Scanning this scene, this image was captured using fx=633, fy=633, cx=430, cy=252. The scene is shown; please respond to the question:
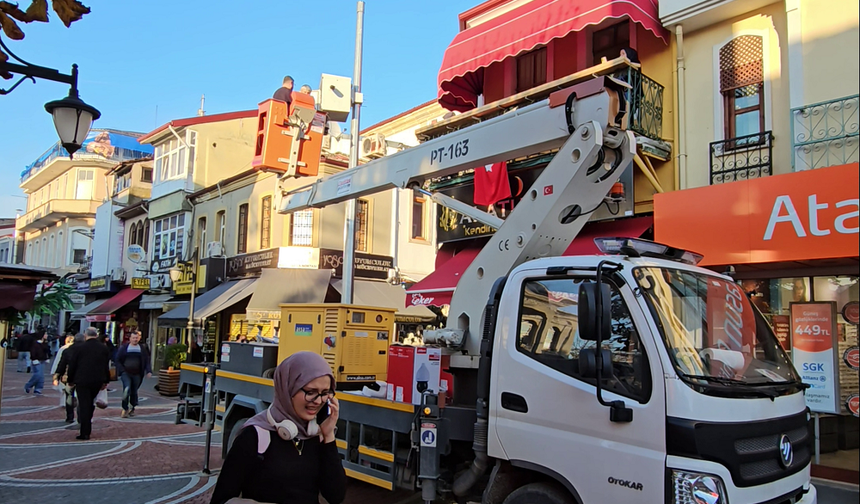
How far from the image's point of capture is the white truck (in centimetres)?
377

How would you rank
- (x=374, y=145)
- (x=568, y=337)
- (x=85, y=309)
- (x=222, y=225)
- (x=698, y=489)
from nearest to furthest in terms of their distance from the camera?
(x=698, y=489) → (x=568, y=337) → (x=374, y=145) → (x=222, y=225) → (x=85, y=309)

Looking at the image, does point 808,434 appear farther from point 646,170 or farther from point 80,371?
point 80,371

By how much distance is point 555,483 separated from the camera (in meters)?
4.39

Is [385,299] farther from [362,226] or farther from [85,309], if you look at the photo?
[85,309]

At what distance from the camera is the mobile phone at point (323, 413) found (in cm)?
309

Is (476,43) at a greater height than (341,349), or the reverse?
(476,43)

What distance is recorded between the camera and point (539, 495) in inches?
171

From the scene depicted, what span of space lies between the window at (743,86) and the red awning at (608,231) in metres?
1.89

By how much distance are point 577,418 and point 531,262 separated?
1.30 meters

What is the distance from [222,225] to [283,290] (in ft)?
20.5

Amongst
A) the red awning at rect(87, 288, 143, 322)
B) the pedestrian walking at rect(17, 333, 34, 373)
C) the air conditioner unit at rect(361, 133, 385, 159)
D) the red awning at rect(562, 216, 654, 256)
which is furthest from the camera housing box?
the red awning at rect(87, 288, 143, 322)

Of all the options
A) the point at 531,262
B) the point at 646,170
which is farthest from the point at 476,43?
the point at 531,262

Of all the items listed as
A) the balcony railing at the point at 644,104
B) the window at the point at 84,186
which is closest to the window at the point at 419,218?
the balcony railing at the point at 644,104

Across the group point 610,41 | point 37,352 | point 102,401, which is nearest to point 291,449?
point 102,401
